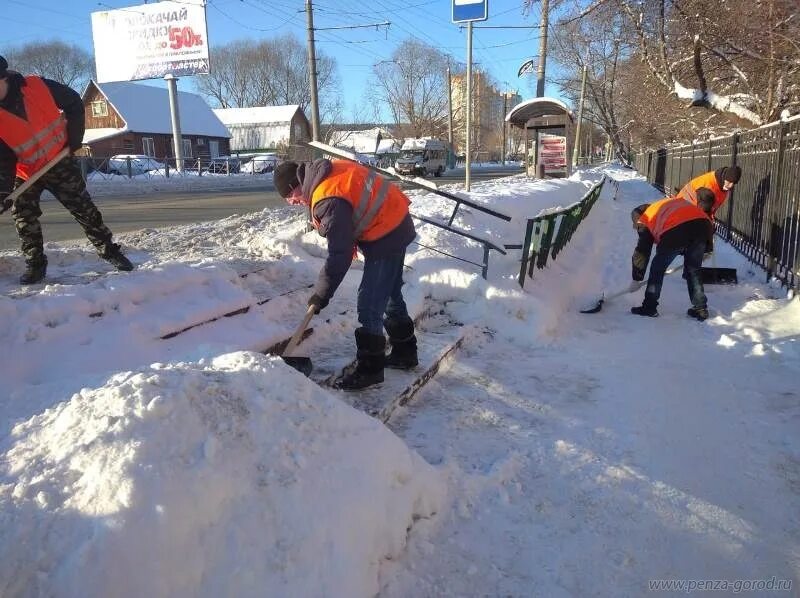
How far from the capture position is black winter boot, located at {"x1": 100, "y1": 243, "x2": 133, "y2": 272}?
4.48 m

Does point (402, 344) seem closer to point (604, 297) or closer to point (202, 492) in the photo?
point (202, 492)

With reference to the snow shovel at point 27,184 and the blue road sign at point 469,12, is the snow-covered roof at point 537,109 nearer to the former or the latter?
the blue road sign at point 469,12

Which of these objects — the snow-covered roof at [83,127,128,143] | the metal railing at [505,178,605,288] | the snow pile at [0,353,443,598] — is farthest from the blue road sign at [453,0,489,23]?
the snow-covered roof at [83,127,128,143]

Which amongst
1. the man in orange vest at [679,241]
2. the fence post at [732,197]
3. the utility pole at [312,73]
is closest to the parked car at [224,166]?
the utility pole at [312,73]

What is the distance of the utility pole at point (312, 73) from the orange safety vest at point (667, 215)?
7.78 meters

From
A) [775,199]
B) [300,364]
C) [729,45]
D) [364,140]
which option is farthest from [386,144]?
[300,364]

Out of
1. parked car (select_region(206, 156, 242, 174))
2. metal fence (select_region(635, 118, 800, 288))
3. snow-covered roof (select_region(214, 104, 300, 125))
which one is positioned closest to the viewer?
metal fence (select_region(635, 118, 800, 288))

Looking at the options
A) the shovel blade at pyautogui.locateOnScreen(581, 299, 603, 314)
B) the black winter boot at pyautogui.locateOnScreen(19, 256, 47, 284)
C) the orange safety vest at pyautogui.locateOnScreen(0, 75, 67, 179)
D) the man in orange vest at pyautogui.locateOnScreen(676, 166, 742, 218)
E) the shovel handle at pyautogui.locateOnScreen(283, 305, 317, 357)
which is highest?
the orange safety vest at pyautogui.locateOnScreen(0, 75, 67, 179)

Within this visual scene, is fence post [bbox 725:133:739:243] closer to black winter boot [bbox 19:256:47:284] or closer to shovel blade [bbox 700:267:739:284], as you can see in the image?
shovel blade [bbox 700:267:739:284]

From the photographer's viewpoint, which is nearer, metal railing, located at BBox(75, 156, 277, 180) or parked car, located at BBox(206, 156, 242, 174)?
metal railing, located at BBox(75, 156, 277, 180)

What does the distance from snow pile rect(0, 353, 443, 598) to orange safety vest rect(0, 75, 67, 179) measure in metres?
2.66

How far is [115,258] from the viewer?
4.51m

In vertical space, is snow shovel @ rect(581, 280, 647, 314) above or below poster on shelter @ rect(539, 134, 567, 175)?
below

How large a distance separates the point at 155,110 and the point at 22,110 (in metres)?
43.7
